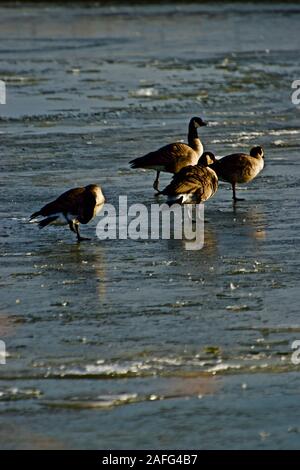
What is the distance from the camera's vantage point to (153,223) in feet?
38.8

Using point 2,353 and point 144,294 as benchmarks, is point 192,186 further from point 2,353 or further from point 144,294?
point 2,353

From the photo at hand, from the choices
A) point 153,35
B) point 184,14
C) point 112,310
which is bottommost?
point 112,310

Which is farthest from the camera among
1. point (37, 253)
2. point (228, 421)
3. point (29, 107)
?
point (29, 107)

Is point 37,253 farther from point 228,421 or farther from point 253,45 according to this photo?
point 253,45

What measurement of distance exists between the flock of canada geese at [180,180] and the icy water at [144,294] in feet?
0.78

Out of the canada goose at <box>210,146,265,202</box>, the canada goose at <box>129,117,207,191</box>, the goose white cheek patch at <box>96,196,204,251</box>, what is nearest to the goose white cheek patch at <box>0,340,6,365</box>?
the goose white cheek patch at <box>96,196,204,251</box>

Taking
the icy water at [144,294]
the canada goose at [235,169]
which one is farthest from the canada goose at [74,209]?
the canada goose at [235,169]

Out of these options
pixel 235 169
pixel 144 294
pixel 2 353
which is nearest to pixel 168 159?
pixel 235 169

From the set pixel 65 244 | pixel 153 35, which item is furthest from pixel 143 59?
pixel 65 244

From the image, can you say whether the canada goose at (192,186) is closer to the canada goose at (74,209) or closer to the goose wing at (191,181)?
the goose wing at (191,181)

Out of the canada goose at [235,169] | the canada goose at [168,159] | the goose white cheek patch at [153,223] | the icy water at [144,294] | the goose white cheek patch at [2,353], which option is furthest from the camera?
the canada goose at [168,159]

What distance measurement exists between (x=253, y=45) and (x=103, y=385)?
2498 centimetres

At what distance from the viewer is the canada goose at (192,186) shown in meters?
11.9
